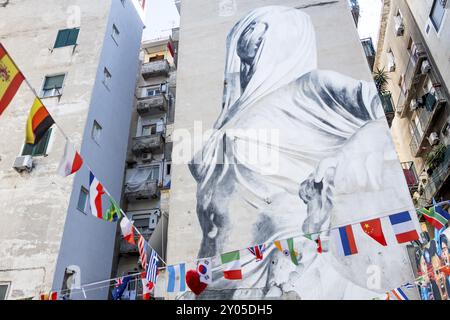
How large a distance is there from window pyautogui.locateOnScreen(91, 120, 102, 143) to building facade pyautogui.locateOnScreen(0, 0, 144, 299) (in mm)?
47

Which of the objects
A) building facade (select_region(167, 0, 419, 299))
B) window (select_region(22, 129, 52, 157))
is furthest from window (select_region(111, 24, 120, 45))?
window (select_region(22, 129, 52, 157))

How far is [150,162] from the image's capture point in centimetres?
2283

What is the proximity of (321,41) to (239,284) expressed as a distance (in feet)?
42.5

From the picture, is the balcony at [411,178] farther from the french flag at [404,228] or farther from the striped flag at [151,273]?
the striped flag at [151,273]

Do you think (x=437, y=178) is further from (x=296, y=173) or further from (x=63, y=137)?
(x=63, y=137)

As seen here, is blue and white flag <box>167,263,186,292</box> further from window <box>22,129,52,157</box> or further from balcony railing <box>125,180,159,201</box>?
balcony railing <box>125,180,159,201</box>

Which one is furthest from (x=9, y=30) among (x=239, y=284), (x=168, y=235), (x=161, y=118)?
(x=239, y=284)

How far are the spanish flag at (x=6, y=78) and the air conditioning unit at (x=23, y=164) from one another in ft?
33.8

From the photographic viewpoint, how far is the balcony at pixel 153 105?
2433 cm

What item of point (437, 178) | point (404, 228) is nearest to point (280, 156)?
point (437, 178)

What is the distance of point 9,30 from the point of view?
874 inches

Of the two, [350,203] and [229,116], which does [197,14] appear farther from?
[350,203]

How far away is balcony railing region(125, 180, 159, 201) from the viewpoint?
2103 centimetres

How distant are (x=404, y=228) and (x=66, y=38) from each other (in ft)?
61.9
